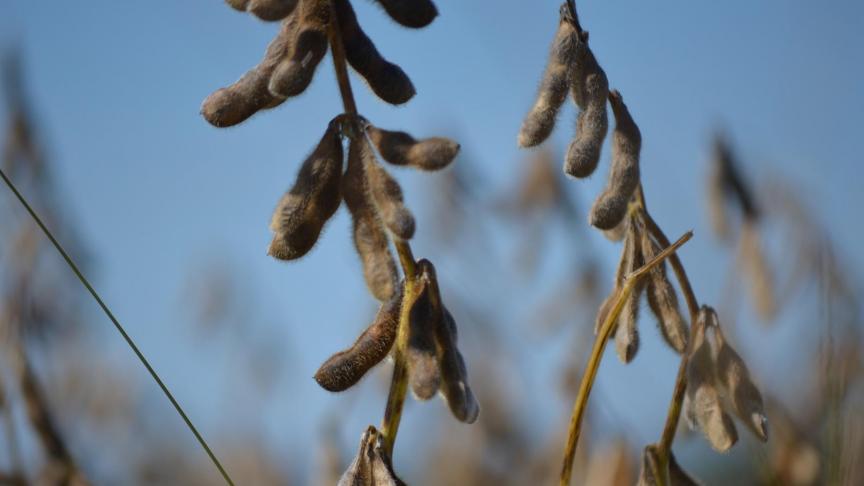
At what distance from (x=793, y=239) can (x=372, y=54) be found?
6.61ft

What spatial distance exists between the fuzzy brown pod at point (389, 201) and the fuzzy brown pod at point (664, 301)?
1.36ft

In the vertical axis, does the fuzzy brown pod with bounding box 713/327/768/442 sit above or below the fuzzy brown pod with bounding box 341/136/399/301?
below

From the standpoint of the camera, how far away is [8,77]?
276 cm

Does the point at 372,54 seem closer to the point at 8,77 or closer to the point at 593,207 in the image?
the point at 593,207

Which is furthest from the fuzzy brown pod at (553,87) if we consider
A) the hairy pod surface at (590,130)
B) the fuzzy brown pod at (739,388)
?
the fuzzy brown pod at (739,388)

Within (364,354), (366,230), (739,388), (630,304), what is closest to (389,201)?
(366,230)

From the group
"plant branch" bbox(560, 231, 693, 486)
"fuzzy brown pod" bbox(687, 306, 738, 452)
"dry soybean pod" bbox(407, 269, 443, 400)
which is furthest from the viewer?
"fuzzy brown pod" bbox(687, 306, 738, 452)

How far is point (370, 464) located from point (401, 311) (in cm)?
18

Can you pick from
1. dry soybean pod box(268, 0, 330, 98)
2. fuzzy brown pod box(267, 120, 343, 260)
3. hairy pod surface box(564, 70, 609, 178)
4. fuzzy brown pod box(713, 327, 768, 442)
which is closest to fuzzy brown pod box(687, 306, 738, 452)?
fuzzy brown pod box(713, 327, 768, 442)

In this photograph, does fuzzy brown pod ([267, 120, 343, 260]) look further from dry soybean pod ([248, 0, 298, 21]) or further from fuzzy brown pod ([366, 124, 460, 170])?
dry soybean pod ([248, 0, 298, 21])

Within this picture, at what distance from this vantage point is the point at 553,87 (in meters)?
1.40

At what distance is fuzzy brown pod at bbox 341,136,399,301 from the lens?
1256mm

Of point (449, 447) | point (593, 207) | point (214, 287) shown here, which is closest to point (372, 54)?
point (593, 207)

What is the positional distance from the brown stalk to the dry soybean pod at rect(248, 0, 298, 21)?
0.09m
